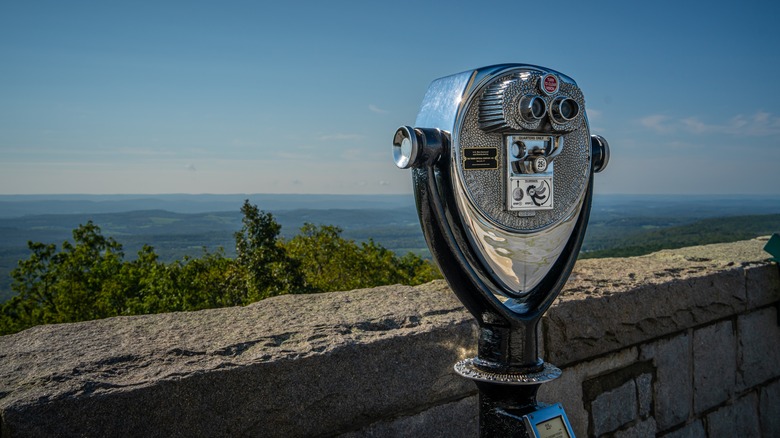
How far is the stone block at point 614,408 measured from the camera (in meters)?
2.33

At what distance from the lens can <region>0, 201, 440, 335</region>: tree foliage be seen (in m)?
3.83

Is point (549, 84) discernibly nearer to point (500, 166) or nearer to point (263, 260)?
point (500, 166)

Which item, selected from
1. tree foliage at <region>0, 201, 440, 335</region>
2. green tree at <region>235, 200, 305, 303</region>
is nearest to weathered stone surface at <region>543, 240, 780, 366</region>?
tree foliage at <region>0, 201, 440, 335</region>

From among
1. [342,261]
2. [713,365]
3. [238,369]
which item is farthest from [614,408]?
[342,261]

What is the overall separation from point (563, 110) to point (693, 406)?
180 centimetres

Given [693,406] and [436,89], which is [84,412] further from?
[693,406]

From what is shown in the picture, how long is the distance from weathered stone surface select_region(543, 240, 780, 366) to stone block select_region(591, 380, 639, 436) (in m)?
0.19

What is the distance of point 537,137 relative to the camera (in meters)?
1.48

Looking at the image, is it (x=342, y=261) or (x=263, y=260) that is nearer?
(x=263, y=260)

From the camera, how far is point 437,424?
1.85 metres

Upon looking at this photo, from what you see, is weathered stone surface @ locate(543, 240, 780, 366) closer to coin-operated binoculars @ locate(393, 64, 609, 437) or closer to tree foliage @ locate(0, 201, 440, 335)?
coin-operated binoculars @ locate(393, 64, 609, 437)

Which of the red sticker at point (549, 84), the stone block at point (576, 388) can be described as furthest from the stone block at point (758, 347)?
the red sticker at point (549, 84)

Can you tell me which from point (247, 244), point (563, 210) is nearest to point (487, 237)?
point (563, 210)

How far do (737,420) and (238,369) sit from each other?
246 centimetres
